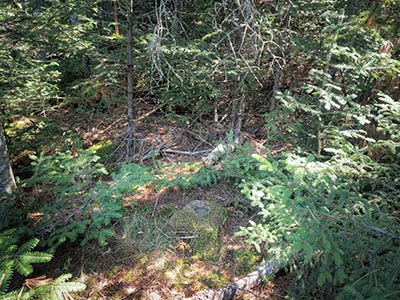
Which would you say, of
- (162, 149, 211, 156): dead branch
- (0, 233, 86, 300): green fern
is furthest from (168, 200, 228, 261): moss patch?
(0, 233, 86, 300): green fern

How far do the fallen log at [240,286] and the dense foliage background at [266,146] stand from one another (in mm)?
271

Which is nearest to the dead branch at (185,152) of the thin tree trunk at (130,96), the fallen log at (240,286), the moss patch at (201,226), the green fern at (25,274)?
the thin tree trunk at (130,96)

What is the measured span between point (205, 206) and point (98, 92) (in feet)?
13.5

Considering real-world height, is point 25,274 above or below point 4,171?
above

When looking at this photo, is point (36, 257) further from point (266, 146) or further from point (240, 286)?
point (266, 146)

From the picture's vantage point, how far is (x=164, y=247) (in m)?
3.44

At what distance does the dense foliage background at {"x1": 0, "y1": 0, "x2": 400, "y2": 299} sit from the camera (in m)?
2.06

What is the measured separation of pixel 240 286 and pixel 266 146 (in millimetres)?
2167

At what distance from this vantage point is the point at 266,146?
4.25 metres

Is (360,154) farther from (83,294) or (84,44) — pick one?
(84,44)

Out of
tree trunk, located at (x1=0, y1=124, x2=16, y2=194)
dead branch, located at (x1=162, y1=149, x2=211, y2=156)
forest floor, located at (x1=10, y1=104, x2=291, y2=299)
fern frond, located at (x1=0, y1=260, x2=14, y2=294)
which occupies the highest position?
fern frond, located at (x1=0, y1=260, x2=14, y2=294)

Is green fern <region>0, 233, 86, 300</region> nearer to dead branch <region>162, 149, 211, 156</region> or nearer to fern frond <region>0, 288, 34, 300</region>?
fern frond <region>0, 288, 34, 300</region>

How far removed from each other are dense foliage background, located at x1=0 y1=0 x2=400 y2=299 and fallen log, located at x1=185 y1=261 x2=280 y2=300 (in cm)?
27

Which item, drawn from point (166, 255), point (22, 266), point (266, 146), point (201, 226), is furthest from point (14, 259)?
point (266, 146)
